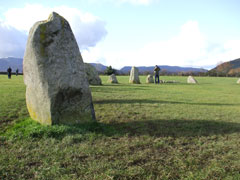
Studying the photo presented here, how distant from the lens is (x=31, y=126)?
18.8 ft

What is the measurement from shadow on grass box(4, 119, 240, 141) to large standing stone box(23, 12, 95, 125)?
338 mm

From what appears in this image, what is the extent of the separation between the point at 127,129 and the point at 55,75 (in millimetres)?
2517

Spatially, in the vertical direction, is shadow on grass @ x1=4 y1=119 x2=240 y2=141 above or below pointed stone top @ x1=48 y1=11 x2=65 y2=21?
below

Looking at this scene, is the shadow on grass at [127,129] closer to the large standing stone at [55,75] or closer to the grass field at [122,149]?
the grass field at [122,149]

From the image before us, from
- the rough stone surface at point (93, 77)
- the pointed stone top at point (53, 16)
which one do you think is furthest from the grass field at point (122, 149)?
the rough stone surface at point (93, 77)

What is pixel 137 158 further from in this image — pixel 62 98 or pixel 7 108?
pixel 7 108

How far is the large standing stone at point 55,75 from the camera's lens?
5.57m

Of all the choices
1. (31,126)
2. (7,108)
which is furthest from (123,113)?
(7,108)

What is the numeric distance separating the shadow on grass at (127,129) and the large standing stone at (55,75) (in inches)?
13.3

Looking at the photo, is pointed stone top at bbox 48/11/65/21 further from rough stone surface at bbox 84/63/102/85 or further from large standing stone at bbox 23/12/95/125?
rough stone surface at bbox 84/63/102/85

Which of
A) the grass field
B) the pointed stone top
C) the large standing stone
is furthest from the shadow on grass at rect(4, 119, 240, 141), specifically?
the pointed stone top

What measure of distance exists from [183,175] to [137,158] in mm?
952

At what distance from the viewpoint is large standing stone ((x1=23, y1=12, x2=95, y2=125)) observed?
557 cm

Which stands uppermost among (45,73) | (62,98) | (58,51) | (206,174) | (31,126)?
(58,51)
